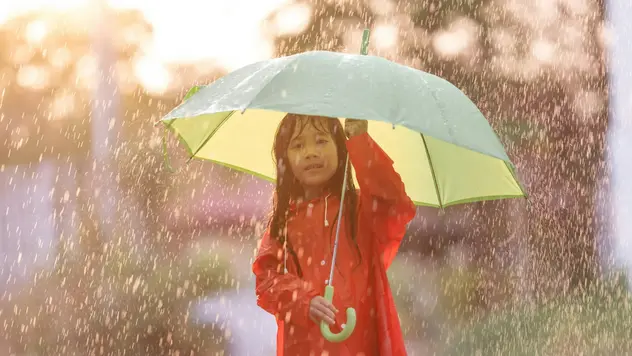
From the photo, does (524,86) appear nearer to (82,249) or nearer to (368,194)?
(82,249)

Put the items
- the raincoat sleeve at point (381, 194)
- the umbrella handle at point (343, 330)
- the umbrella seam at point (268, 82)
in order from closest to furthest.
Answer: the umbrella seam at point (268, 82)
the umbrella handle at point (343, 330)
the raincoat sleeve at point (381, 194)

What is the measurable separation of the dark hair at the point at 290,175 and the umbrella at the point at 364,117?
0.25 meters

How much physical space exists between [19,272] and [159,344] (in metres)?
8.10

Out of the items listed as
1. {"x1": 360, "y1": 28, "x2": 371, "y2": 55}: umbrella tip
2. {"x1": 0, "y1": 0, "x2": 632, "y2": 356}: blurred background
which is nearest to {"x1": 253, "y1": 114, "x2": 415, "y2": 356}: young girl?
{"x1": 360, "y1": 28, "x2": 371, "y2": 55}: umbrella tip

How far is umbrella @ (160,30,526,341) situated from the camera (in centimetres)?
300

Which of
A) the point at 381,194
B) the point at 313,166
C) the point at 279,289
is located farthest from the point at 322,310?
the point at 313,166

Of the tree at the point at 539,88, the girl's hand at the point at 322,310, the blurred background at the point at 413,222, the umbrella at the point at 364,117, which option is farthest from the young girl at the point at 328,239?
the tree at the point at 539,88

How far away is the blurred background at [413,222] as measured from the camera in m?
9.16

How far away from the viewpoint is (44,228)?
16.5 meters

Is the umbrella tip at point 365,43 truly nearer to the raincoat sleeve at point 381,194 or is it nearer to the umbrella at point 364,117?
the umbrella at point 364,117

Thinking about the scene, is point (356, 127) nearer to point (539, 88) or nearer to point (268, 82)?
point (268, 82)

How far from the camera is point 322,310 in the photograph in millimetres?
3205

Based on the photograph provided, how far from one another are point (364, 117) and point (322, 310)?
75 cm

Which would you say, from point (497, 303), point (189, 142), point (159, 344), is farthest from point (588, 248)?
point (189, 142)
